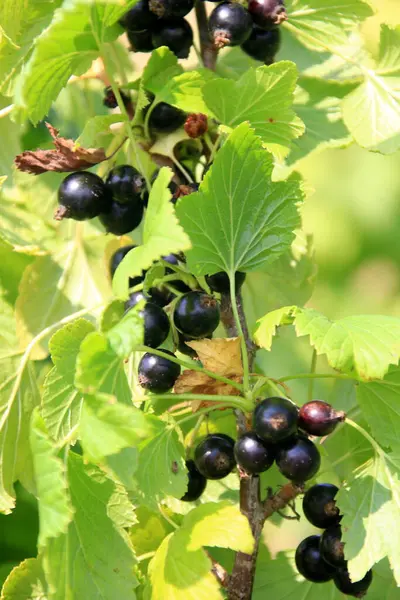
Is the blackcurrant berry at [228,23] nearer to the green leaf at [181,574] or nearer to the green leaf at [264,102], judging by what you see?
the green leaf at [264,102]

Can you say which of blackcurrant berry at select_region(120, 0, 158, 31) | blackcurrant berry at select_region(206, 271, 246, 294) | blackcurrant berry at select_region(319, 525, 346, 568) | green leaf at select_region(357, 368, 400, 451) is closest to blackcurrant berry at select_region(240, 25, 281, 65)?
blackcurrant berry at select_region(120, 0, 158, 31)

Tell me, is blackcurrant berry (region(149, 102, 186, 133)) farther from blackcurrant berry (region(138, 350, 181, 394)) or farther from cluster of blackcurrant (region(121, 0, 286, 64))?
blackcurrant berry (region(138, 350, 181, 394))

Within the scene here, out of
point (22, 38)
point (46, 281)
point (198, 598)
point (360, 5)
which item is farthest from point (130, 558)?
point (360, 5)

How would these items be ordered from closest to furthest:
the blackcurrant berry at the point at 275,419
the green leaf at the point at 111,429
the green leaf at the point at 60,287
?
the green leaf at the point at 111,429, the blackcurrant berry at the point at 275,419, the green leaf at the point at 60,287

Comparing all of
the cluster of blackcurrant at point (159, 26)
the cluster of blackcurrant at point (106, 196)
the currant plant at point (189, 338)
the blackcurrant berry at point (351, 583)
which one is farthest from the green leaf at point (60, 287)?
the blackcurrant berry at point (351, 583)

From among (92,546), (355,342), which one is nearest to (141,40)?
(355,342)

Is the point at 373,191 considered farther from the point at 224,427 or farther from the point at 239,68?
the point at 224,427
